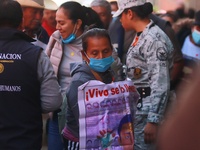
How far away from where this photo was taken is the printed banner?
11.7 ft

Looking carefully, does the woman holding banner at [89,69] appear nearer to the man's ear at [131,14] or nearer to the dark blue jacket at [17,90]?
the dark blue jacket at [17,90]

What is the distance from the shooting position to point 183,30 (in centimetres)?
789

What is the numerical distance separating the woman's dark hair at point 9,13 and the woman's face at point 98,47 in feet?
1.82

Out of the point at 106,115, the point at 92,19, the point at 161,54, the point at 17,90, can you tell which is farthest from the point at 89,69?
the point at 92,19

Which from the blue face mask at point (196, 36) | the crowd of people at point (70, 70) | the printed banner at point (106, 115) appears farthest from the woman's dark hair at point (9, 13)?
the blue face mask at point (196, 36)

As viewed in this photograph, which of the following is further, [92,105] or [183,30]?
[183,30]

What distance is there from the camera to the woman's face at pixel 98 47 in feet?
12.8

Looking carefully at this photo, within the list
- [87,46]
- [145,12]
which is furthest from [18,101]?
[145,12]

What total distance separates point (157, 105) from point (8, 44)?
50.4 inches

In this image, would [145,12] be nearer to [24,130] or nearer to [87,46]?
[87,46]

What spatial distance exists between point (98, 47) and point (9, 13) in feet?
2.27

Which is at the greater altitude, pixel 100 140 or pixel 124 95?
pixel 124 95

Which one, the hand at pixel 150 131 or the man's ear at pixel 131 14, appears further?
the man's ear at pixel 131 14

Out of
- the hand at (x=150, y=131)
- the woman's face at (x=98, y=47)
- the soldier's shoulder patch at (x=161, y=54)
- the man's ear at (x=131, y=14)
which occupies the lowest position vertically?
the hand at (x=150, y=131)
